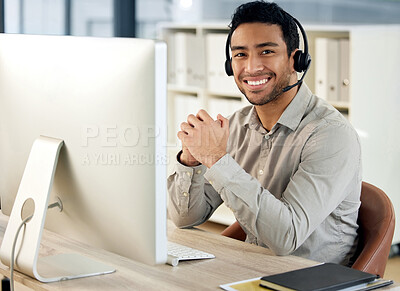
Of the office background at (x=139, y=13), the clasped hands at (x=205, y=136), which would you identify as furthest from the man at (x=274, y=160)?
the office background at (x=139, y=13)

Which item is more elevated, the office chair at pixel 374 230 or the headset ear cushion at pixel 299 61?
the headset ear cushion at pixel 299 61

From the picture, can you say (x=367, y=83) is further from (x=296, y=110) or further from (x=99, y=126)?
(x=99, y=126)

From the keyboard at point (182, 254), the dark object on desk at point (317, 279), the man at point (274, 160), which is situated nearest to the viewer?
the dark object on desk at point (317, 279)

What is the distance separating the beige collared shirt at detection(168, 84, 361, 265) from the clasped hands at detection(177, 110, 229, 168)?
26 millimetres

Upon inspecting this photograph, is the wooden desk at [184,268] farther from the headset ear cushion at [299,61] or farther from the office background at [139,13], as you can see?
the office background at [139,13]

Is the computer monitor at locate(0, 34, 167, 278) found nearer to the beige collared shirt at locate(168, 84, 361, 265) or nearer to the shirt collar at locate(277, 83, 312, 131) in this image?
the beige collared shirt at locate(168, 84, 361, 265)

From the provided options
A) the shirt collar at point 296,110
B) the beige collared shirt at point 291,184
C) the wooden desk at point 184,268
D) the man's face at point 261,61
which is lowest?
the wooden desk at point 184,268

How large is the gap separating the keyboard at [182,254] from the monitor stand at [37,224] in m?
0.14

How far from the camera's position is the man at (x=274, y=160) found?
167 centimetres

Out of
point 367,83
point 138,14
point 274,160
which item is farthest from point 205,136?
point 138,14

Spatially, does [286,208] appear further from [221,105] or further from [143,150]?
[221,105]

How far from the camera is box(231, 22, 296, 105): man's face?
6.41 feet

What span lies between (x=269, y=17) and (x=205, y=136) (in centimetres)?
49

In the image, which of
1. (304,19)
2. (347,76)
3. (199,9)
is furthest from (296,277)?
(199,9)
